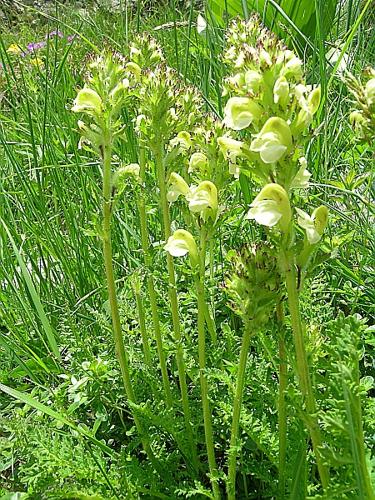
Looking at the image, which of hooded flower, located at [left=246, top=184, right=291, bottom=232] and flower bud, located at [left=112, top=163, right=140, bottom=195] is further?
flower bud, located at [left=112, top=163, right=140, bottom=195]

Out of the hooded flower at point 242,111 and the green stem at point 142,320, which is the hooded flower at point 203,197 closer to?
the hooded flower at point 242,111

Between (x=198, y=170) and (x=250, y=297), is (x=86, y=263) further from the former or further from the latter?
(x=250, y=297)

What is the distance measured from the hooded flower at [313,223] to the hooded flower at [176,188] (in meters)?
0.29

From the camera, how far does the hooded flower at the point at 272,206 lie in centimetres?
77

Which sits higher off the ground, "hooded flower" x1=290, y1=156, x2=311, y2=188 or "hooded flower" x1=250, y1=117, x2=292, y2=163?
"hooded flower" x1=250, y1=117, x2=292, y2=163

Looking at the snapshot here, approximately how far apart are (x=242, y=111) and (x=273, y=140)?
3.3 inches

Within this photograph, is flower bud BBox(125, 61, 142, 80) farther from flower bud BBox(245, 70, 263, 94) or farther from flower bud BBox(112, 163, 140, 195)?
flower bud BBox(245, 70, 263, 94)

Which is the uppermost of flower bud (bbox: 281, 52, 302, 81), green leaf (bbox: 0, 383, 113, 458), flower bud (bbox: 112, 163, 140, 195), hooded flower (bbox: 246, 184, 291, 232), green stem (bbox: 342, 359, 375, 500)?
flower bud (bbox: 281, 52, 302, 81)

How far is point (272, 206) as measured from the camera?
2.57 feet

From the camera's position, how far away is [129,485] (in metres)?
1.12

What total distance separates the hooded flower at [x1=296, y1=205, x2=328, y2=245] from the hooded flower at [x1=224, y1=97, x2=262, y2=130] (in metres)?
0.13

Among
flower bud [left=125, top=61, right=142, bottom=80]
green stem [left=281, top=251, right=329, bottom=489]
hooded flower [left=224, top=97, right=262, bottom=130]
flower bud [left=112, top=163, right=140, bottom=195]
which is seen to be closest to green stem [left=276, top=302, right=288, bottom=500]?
green stem [left=281, top=251, right=329, bottom=489]

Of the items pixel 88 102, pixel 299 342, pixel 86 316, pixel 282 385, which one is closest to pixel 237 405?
pixel 282 385

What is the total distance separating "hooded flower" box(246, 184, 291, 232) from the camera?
2.53 ft
